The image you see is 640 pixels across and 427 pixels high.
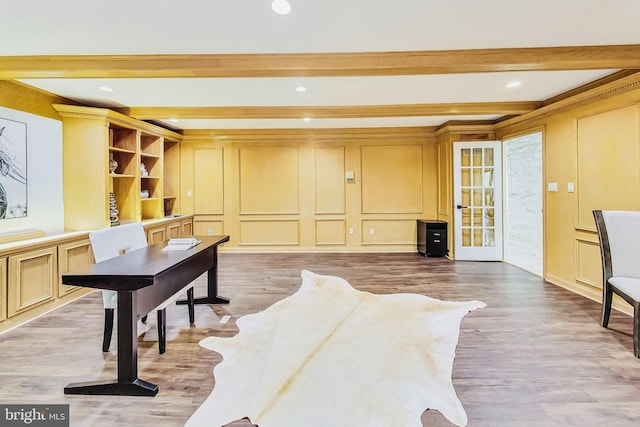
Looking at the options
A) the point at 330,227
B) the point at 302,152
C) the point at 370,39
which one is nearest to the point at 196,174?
the point at 302,152

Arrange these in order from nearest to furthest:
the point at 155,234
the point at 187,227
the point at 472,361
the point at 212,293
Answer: the point at 472,361 < the point at 212,293 < the point at 155,234 < the point at 187,227

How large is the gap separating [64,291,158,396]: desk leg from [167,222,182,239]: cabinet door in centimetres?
380

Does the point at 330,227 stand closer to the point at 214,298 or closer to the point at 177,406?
the point at 214,298

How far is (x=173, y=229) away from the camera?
5.71 m

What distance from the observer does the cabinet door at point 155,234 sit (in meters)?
4.96

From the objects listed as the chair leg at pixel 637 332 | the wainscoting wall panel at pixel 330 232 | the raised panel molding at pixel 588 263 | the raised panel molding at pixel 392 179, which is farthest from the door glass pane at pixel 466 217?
the chair leg at pixel 637 332

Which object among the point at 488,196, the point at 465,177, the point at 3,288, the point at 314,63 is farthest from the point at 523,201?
the point at 3,288

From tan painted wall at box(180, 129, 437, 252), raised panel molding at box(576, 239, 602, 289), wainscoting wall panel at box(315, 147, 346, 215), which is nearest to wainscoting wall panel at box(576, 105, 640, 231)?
raised panel molding at box(576, 239, 602, 289)

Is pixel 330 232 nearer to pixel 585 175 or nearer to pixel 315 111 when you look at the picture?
pixel 315 111

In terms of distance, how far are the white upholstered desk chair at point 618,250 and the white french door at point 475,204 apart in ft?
8.89

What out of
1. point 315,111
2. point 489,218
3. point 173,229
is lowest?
point 173,229

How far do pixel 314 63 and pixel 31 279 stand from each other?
3.34 meters

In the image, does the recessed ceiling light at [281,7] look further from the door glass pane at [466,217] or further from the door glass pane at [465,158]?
the door glass pane at [466,217]

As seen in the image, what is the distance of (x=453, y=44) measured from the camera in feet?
8.73
